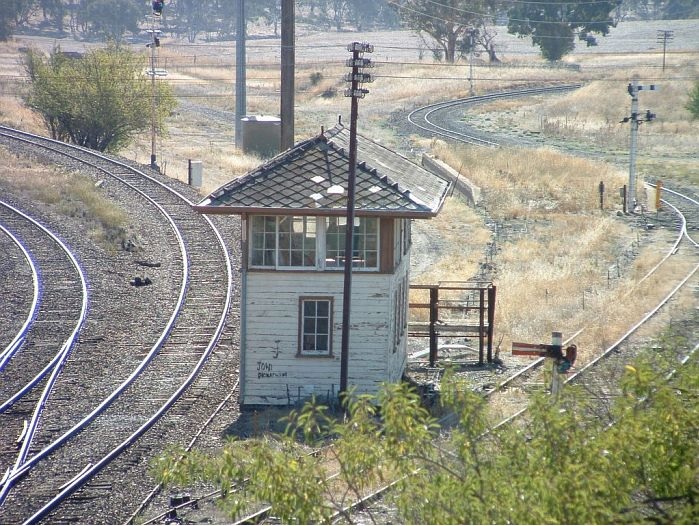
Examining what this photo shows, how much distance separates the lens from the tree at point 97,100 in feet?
137

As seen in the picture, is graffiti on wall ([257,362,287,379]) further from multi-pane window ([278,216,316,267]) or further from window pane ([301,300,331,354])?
multi-pane window ([278,216,316,267])

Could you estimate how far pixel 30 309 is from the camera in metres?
20.0

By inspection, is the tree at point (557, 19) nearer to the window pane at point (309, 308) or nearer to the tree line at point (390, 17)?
the tree line at point (390, 17)

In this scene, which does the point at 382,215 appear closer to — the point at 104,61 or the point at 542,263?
the point at 542,263

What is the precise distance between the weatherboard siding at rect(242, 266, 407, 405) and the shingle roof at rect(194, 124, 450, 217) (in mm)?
1014

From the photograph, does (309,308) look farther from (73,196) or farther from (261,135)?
Answer: (261,135)

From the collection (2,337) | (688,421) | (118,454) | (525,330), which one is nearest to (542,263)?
(525,330)

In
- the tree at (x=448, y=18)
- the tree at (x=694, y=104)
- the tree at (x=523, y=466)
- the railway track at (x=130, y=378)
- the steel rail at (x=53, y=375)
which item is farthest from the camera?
the tree at (x=448, y=18)

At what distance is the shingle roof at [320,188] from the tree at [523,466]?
924cm

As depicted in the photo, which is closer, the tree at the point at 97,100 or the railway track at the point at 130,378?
the railway track at the point at 130,378

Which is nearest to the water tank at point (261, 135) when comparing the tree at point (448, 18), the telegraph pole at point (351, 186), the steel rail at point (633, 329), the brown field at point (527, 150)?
the brown field at point (527, 150)

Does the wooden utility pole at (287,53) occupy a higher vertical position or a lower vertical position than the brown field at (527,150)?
higher

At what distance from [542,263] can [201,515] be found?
17.5 meters

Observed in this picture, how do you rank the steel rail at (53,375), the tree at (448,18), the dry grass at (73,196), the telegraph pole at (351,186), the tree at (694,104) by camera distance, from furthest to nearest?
the tree at (448,18) → the tree at (694,104) → the dry grass at (73,196) → the telegraph pole at (351,186) → the steel rail at (53,375)
